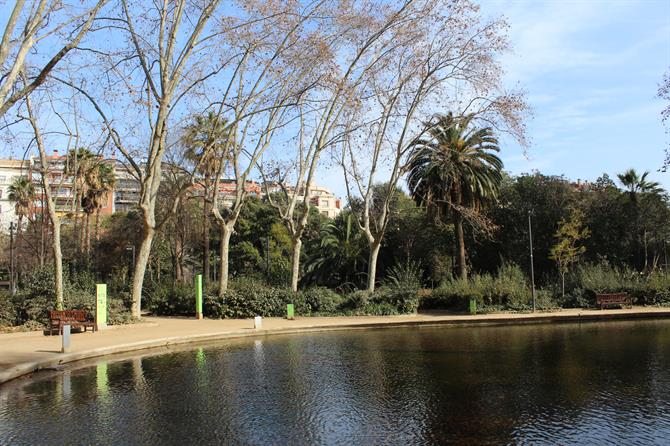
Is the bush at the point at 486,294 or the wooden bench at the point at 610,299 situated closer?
the wooden bench at the point at 610,299

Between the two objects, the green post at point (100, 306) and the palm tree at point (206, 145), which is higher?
the palm tree at point (206, 145)

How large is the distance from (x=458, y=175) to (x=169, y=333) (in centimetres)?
2062

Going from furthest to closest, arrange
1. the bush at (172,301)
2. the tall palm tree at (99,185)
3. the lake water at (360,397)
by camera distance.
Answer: the tall palm tree at (99,185) → the bush at (172,301) → the lake water at (360,397)

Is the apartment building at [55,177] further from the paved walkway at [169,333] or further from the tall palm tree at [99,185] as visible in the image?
the paved walkway at [169,333]

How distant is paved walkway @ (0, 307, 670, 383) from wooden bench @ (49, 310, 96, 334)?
41 centimetres

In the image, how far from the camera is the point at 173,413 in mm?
8484

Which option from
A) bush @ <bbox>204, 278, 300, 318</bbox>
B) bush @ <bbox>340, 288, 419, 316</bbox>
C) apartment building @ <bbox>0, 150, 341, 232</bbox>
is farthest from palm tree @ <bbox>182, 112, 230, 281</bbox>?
bush @ <bbox>340, 288, 419, 316</bbox>

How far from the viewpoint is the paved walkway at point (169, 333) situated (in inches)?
541

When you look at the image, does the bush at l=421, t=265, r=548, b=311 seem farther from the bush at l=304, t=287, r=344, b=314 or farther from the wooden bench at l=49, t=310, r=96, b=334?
the wooden bench at l=49, t=310, r=96, b=334

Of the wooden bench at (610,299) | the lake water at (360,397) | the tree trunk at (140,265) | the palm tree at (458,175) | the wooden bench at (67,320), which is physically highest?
the palm tree at (458,175)

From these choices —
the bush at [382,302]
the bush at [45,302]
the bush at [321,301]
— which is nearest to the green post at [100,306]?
the bush at [45,302]

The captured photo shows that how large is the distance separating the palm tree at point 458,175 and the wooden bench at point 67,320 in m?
19.6

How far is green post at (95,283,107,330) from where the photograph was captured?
20.7 meters

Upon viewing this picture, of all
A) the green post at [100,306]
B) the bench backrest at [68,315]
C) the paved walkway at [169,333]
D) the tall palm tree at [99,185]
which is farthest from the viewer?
the tall palm tree at [99,185]
